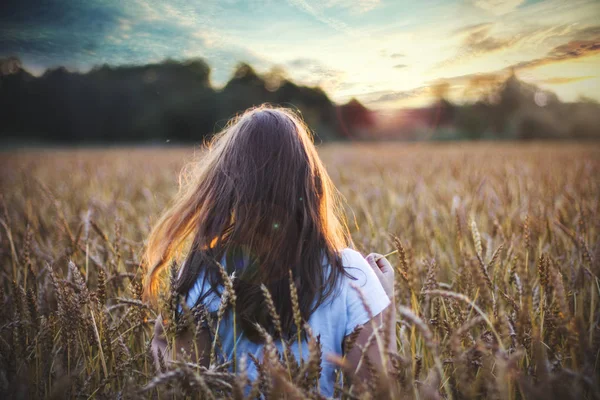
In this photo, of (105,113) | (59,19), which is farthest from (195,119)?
(59,19)

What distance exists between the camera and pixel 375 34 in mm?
1743

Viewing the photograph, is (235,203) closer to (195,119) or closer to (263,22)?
(263,22)

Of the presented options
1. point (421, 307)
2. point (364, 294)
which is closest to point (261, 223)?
point (364, 294)

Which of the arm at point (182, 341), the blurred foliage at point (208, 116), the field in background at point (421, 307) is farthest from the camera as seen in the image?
the blurred foliage at point (208, 116)

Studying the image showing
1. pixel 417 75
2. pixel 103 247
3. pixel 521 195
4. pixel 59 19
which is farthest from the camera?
pixel 521 195

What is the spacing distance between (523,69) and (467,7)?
1.31 ft

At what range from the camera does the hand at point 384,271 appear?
1.13 m

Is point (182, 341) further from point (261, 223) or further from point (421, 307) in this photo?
point (421, 307)

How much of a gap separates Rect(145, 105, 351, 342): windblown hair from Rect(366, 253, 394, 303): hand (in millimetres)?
107

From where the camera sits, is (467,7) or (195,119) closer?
(467,7)

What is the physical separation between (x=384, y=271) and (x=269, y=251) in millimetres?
367

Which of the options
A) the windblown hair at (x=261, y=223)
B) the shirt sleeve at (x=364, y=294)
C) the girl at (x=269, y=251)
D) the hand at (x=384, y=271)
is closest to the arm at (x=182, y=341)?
the girl at (x=269, y=251)

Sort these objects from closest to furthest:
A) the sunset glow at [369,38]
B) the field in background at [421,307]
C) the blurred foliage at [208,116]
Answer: the field in background at [421,307] < the sunset glow at [369,38] < the blurred foliage at [208,116]

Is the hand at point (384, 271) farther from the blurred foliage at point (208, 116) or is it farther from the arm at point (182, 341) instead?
the blurred foliage at point (208, 116)
